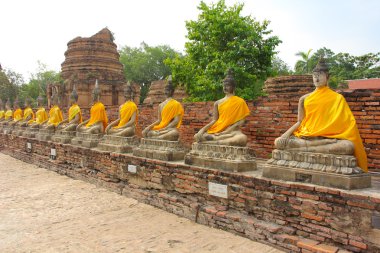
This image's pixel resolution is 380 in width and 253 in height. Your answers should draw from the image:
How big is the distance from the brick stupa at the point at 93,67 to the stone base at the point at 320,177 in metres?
Answer: 15.7

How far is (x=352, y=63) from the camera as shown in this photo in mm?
33281

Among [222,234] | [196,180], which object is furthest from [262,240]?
[196,180]

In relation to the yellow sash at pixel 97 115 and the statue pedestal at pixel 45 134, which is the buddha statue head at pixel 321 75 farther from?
the statue pedestal at pixel 45 134

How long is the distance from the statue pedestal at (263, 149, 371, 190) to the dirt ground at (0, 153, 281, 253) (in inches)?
38.1

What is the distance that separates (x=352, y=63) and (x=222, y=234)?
3351cm

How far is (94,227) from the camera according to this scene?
510 centimetres

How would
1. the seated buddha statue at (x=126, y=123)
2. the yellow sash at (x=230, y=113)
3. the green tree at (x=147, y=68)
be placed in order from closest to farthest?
the yellow sash at (x=230, y=113) < the seated buddha statue at (x=126, y=123) < the green tree at (x=147, y=68)

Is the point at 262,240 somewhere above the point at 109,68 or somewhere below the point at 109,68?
below

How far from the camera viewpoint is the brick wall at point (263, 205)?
3.54m

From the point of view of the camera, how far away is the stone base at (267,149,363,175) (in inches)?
150

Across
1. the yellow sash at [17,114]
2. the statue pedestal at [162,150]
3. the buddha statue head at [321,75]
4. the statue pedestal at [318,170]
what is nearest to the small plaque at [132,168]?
the statue pedestal at [162,150]

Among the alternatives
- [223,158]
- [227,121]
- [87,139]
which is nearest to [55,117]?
[87,139]

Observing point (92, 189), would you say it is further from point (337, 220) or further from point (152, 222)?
point (337, 220)

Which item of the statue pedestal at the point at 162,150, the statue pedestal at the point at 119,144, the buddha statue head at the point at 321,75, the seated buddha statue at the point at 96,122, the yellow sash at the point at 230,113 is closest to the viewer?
the buddha statue head at the point at 321,75
